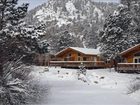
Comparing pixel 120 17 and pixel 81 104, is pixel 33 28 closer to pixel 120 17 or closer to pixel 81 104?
pixel 81 104

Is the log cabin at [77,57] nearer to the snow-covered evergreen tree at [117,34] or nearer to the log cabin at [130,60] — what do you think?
the snow-covered evergreen tree at [117,34]

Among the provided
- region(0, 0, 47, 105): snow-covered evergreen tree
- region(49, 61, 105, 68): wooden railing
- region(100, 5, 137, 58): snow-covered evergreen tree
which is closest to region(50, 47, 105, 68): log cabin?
region(49, 61, 105, 68): wooden railing

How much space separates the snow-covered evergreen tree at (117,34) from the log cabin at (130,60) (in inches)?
51.7

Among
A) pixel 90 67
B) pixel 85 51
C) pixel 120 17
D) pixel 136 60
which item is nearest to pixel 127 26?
pixel 120 17

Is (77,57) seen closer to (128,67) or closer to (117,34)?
(117,34)

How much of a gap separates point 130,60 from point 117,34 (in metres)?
4.53

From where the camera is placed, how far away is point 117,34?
54.7 meters

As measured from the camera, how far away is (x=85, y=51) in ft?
227

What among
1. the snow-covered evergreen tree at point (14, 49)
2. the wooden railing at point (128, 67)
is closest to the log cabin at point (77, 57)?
the wooden railing at point (128, 67)

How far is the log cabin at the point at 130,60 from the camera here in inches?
2014

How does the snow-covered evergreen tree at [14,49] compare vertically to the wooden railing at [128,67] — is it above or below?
above

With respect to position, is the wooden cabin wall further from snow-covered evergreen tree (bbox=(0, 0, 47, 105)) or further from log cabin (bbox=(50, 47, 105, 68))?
snow-covered evergreen tree (bbox=(0, 0, 47, 105))

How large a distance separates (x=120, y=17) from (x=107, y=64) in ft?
45.8

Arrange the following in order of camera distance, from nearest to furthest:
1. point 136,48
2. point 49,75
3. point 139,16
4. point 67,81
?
1. point 67,81
2. point 49,75
3. point 136,48
4. point 139,16
